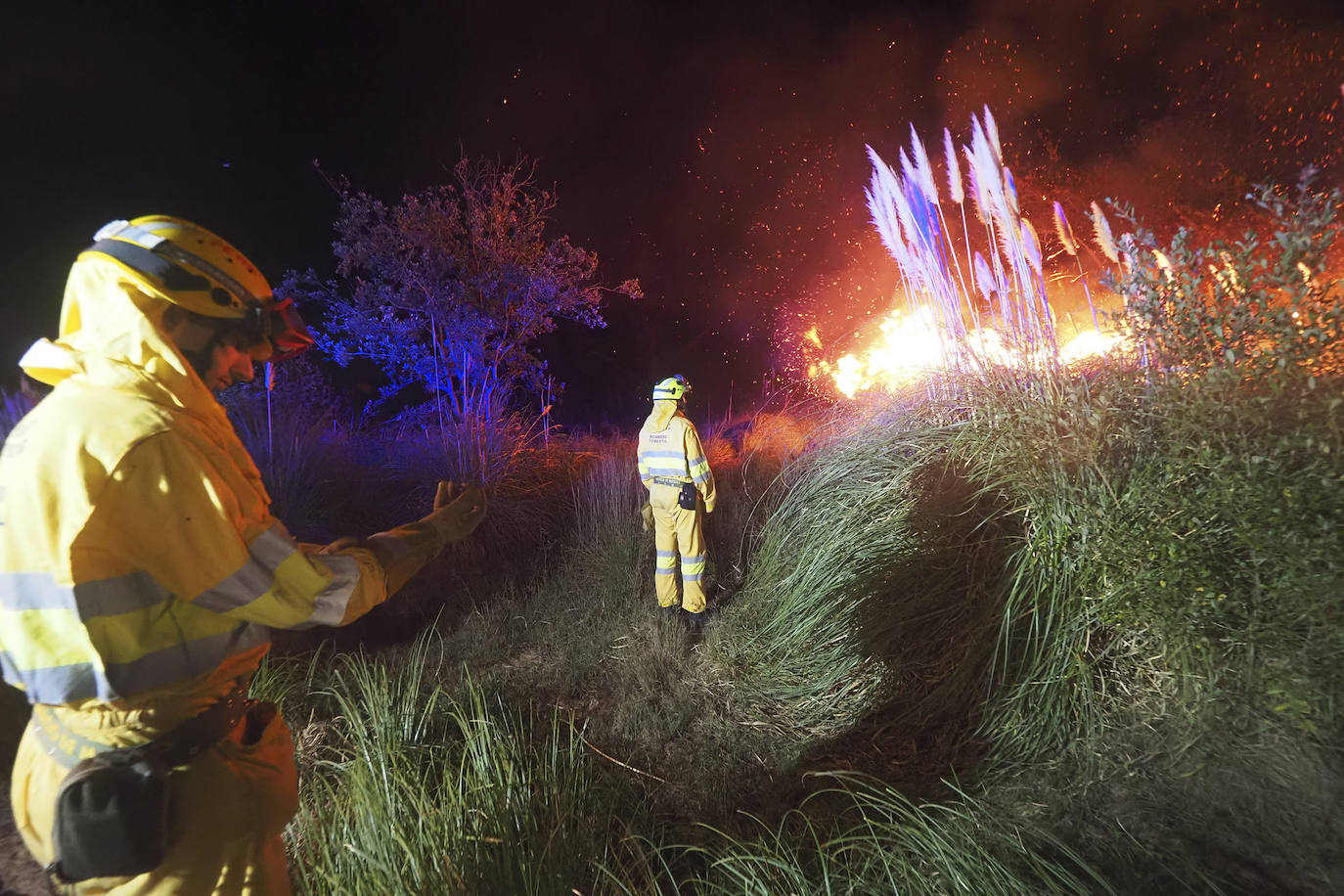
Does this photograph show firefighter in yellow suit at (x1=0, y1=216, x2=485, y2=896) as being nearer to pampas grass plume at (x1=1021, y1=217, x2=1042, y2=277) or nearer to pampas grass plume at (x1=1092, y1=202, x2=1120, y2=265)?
pampas grass plume at (x1=1021, y1=217, x2=1042, y2=277)

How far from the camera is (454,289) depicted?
8.89 meters

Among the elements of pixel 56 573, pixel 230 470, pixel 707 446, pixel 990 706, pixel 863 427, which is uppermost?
pixel 707 446

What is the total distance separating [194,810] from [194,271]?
4.00 feet

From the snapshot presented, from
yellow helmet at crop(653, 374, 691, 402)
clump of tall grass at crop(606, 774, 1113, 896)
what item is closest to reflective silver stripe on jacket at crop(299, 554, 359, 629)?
clump of tall grass at crop(606, 774, 1113, 896)

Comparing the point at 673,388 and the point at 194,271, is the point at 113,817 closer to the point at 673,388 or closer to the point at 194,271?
the point at 194,271

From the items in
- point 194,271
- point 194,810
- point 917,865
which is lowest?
point 917,865

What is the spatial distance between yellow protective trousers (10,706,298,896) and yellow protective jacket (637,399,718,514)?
154 inches

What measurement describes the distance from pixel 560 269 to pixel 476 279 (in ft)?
4.11

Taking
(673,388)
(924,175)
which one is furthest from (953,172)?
(673,388)

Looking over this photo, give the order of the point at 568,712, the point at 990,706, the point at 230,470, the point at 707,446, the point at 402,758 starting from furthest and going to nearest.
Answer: the point at 707,446
the point at 568,712
the point at 990,706
the point at 402,758
the point at 230,470

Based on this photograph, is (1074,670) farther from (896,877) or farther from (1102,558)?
(896,877)

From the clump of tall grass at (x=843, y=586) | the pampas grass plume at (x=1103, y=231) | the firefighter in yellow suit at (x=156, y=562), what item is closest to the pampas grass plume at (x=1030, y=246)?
the pampas grass plume at (x=1103, y=231)

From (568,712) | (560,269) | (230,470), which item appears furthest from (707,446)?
(230,470)

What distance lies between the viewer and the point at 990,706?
9.95 ft
